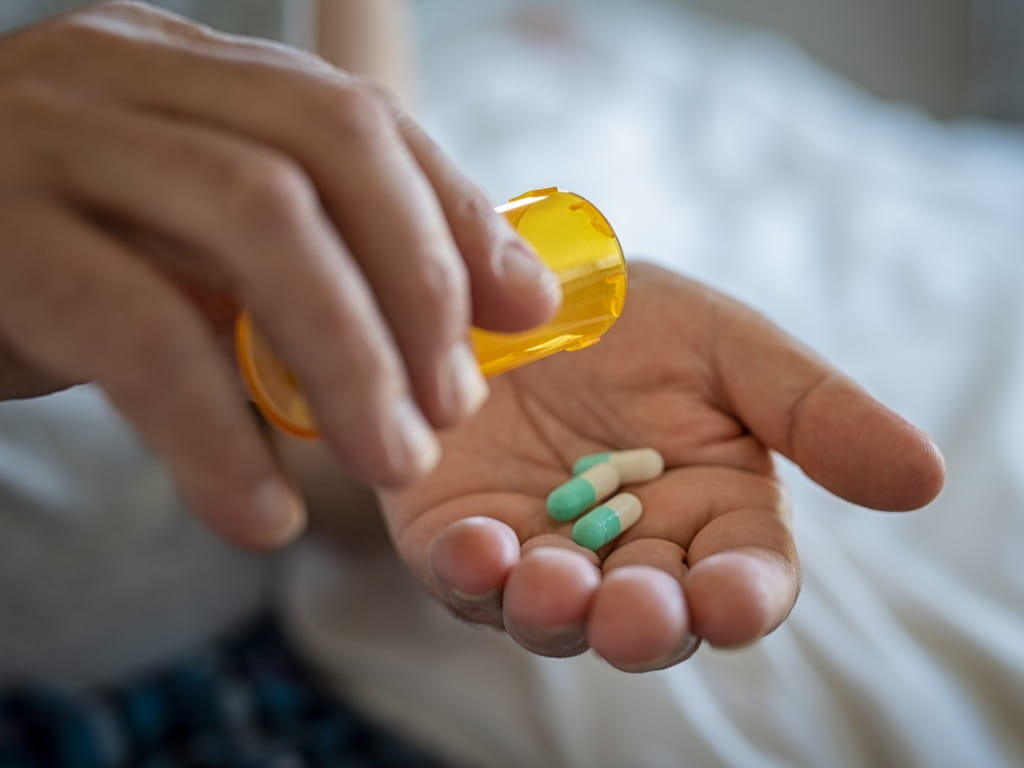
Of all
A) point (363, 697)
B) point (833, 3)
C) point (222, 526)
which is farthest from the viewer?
point (833, 3)

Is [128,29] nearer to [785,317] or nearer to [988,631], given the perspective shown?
[988,631]

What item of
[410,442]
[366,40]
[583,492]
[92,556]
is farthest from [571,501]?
[366,40]

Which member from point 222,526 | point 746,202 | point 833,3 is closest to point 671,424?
point 222,526

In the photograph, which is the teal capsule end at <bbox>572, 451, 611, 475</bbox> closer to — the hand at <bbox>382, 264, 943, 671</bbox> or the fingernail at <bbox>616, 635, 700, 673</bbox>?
the hand at <bbox>382, 264, 943, 671</bbox>

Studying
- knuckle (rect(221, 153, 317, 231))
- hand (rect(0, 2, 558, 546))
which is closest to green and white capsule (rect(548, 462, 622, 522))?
hand (rect(0, 2, 558, 546))

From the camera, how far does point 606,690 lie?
904 mm

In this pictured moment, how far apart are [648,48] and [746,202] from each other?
1.78 feet

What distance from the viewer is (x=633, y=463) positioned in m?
0.75

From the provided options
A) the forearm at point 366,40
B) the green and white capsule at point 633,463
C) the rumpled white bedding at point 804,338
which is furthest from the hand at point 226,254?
the forearm at point 366,40

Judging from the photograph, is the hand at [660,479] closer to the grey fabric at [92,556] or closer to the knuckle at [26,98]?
the knuckle at [26,98]

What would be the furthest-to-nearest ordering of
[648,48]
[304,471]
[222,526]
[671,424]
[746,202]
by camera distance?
[648,48] → [746,202] → [304,471] → [671,424] → [222,526]

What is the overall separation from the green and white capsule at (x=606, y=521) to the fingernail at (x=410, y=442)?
21cm

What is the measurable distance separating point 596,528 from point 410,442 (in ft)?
0.77

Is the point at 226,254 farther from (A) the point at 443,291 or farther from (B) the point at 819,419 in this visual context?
(B) the point at 819,419
